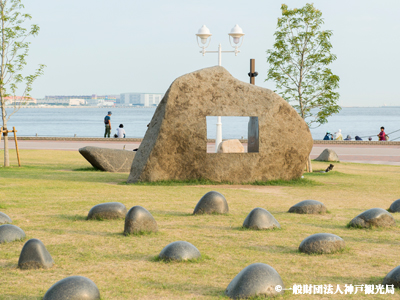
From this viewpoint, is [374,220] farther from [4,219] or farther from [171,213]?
[4,219]

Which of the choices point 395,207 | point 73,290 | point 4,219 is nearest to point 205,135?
point 395,207

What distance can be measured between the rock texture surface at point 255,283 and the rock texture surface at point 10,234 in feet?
11.4

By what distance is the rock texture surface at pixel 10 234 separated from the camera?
6746 mm

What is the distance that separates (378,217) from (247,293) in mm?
4014

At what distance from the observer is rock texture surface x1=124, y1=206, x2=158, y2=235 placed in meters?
7.21

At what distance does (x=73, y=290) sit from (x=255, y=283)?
5.63 ft

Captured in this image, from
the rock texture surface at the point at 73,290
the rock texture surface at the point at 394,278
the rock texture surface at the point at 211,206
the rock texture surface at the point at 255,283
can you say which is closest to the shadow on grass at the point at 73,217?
the rock texture surface at the point at 211,206

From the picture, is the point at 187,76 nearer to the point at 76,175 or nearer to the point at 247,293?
the point at 76,175

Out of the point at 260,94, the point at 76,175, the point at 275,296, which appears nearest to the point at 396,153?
the point at 260,94

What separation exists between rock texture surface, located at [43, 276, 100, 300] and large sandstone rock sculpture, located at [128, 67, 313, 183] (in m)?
8.56

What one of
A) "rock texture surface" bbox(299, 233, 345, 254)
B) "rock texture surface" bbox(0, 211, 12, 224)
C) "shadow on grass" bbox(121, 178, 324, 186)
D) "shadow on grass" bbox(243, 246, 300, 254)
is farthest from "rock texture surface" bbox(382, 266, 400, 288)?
"shadow on grass" bbox(121, 178, 324, 186)

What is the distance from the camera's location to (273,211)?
9.41 meters

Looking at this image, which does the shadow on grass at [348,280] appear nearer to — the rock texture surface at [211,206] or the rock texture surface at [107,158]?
the rock texture surface at [211,206]

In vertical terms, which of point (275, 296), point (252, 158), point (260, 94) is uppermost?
point (260, 94)
